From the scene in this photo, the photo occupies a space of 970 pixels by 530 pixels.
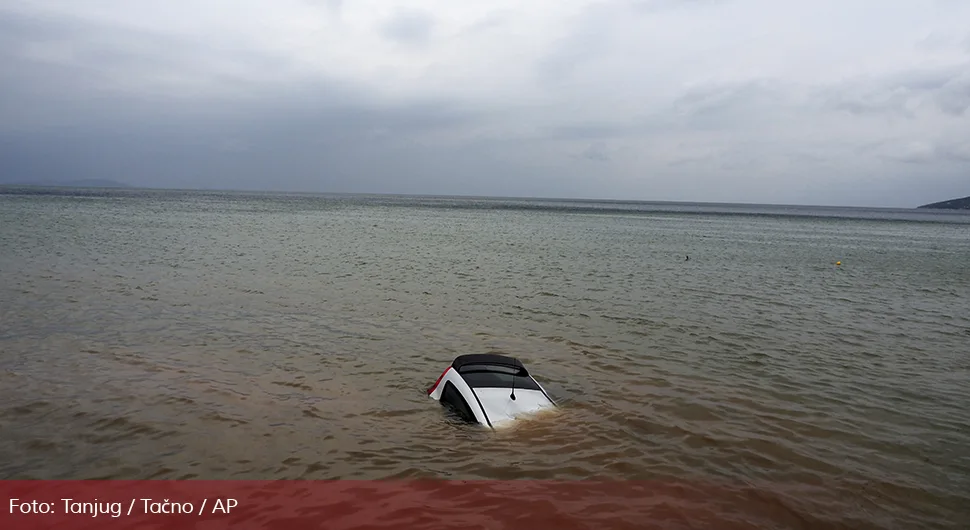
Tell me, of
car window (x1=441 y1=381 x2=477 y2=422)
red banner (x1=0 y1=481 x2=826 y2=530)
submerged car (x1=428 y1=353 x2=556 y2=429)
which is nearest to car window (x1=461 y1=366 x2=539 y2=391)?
submerged car (x1=428 y1=353 x2=556 y2=429)

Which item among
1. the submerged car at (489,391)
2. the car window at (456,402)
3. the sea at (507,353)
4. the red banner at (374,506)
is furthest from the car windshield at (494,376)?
the red banner at (374,506)

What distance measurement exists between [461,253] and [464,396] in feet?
105

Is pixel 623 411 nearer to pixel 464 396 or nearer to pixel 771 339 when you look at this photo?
pixel 464 396

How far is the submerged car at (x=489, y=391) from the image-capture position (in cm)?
1062

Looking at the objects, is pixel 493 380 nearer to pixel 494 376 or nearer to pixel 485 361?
pixel 494 376

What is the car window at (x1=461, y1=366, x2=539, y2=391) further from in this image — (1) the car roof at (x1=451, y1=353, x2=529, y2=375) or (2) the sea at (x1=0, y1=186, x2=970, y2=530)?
(2) the sea at (x1=0, y1=186, x2=970, y2=530)

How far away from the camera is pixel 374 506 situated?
25.7 feet

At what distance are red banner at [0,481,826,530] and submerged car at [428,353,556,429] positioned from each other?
2.12 metres

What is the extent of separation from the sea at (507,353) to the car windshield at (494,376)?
924mm

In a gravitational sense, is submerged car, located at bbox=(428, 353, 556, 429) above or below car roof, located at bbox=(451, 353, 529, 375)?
below

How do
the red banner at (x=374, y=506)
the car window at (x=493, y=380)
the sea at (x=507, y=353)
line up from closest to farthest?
the red banner at (x=374, y=506), the sea at (x=507, y=353), the car window at (x=493, y=380)

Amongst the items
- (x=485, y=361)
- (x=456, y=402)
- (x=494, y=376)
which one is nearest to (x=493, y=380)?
(x=494, y=376)

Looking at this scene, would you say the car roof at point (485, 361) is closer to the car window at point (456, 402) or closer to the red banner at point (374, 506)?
the car window at point (456, 402)

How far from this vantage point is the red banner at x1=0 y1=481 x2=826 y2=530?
7.34 m
